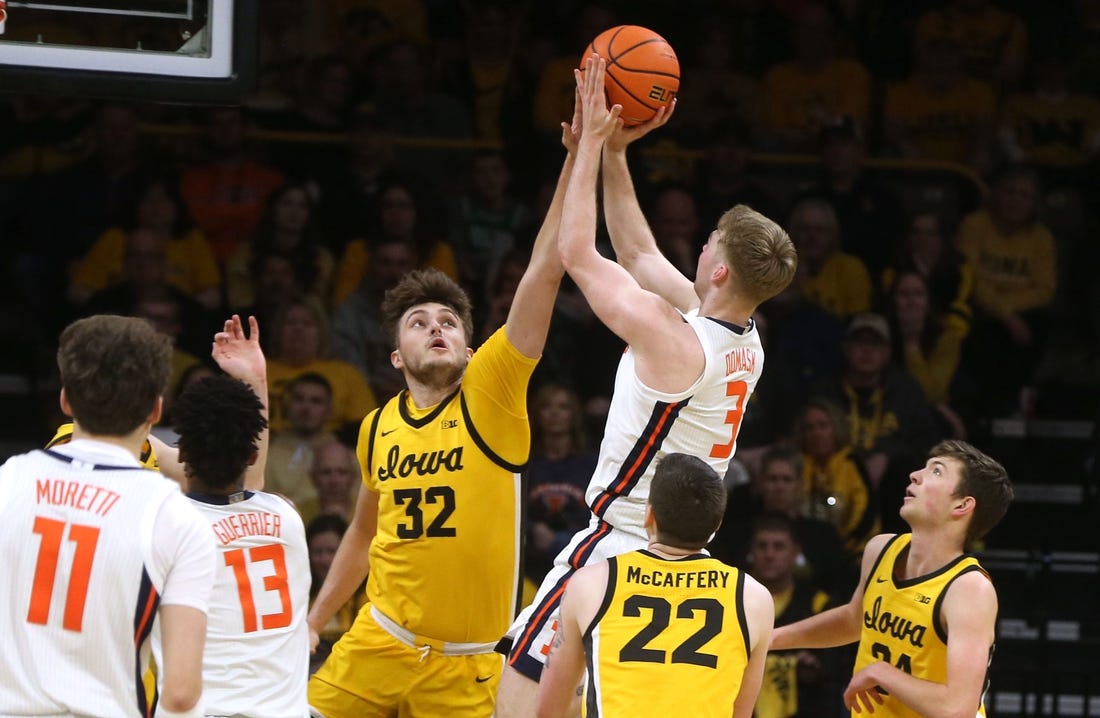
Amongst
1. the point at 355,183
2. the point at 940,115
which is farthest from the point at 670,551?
the point at 940,115

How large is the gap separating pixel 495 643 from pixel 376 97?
5754mm

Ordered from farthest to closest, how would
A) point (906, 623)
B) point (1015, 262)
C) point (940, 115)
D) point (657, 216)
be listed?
point (940, 115), point (1015, 262), point (657, 216), point (906, 623)

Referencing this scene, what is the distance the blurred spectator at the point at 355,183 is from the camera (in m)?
10.3

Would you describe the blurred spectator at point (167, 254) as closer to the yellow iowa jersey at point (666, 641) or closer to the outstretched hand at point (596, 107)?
the outstretched hand at point (596, 107)

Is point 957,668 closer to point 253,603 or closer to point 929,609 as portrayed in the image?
point 929,609

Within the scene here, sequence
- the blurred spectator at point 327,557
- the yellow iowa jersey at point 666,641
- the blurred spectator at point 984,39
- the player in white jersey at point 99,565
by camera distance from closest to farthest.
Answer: the player in white jersey at point 99,565
the yellow iowa jersey at point 666,641
the blurred spectator at point 327,557
the blurred spectator at point 984,39

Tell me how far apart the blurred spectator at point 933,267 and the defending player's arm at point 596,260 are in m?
5.44

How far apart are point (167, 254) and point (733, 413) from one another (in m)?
5.39

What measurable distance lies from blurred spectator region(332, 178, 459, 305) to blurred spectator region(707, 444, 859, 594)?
2305 millimetres

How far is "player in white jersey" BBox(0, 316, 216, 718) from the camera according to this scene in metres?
3.79

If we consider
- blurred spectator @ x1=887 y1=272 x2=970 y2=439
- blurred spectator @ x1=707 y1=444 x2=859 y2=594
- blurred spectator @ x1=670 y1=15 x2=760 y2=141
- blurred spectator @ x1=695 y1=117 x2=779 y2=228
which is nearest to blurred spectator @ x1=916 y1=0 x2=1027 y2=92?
blurred spectator @ x1=670 y1=15 x2=760 y2=141

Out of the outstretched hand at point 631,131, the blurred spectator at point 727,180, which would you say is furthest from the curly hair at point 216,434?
Result: the blurred spectator at point 727,180

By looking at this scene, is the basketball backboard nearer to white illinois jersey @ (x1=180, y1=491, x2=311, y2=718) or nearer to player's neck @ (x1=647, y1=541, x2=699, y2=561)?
white illinois jersey @ (x1=180, y1=491, x2=311, y2=718)

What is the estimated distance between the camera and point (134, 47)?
19.7 feet
